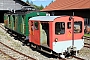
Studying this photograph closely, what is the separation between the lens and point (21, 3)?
4156cm

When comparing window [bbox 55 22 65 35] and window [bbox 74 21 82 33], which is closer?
window [bbox 55 22 65 35]

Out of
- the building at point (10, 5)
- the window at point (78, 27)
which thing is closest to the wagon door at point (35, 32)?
the window at point (78, 27)

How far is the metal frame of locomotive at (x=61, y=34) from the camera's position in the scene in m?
11.3

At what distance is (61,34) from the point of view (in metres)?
11.5

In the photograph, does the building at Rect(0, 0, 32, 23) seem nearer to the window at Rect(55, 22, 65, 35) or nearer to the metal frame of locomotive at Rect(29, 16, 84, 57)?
the metal frame of locomotive at Rect(29, 16, 84, 57)

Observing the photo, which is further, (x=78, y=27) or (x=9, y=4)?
(x=9, y=4)

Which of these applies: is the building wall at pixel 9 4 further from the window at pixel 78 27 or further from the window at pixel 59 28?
the window at pixel 59 28

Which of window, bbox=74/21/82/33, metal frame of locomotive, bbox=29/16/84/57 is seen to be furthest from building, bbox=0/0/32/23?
window, bbox=74/21/82/33

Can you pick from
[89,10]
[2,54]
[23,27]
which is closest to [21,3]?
[89,10]

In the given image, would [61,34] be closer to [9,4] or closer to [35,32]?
[35,32]

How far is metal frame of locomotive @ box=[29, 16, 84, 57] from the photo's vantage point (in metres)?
11.3

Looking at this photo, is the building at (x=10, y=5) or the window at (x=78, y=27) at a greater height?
the building at (x=10, y=5)

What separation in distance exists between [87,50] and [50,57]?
3.37m

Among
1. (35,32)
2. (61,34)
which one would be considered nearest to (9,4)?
(35,32)
